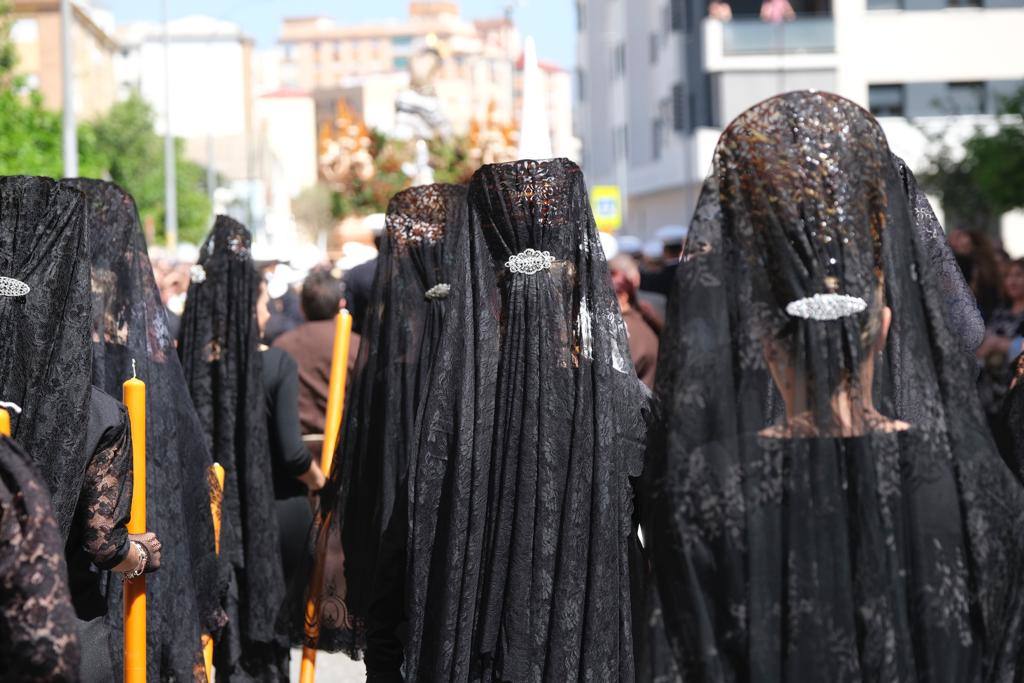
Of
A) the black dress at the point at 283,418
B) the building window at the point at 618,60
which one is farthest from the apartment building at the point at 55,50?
the black dress at the point at 283,418

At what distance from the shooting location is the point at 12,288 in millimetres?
4371

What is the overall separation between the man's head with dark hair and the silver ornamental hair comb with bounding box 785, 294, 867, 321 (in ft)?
18.1


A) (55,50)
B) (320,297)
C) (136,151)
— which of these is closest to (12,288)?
(320,297)

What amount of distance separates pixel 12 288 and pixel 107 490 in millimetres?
557

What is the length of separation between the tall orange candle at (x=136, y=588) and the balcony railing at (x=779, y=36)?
40520 mm

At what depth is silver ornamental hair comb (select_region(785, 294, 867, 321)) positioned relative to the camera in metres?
3.46

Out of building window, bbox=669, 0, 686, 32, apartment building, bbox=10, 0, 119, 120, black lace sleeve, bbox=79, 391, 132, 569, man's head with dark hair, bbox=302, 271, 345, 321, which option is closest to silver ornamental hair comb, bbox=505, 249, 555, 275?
black lace sleeve, bbox=79, 391, 132, 569

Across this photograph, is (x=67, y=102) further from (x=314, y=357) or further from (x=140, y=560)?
(x=140, y=560)

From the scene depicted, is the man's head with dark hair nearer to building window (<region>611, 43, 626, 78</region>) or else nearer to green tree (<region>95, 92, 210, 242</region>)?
green tree (<region>95, 92, 210, 242</region>)

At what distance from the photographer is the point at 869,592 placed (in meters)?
3.51

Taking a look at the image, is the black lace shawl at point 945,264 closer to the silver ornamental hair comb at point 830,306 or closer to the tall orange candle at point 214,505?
the silver ornamental hair comb at point 830,306

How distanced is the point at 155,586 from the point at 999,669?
2987 mm

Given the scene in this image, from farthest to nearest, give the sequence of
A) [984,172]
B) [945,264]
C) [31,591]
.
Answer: [984,172] < [945,264] < [31,591]

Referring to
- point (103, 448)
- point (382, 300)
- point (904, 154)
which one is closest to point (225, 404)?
point (382, 300)
